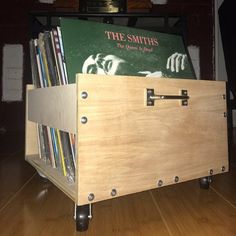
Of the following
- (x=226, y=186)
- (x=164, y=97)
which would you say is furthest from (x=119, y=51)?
(x=226, y=186)

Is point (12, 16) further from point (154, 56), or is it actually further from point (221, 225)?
point (221, 225)

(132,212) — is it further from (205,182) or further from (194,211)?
(205,182)

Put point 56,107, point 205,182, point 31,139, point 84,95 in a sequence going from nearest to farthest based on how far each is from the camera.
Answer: point 84,95
point 56,107
point 205,182
point 31,139

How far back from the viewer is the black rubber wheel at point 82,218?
441 millimetres

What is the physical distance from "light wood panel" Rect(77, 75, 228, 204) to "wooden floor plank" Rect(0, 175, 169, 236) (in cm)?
7

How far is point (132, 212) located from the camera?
525 millimetres

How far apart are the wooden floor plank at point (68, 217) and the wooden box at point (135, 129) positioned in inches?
2.8

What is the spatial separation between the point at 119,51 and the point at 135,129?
24 centimetres

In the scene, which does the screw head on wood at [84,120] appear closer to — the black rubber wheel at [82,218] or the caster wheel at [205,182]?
the black rubber wheel at [82,218]

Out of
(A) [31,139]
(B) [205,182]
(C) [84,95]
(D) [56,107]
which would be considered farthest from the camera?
(A) [31,139]

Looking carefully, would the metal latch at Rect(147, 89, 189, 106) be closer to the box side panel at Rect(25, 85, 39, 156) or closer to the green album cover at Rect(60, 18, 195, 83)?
the green album cover at Rect(60, 18, 195, 83)

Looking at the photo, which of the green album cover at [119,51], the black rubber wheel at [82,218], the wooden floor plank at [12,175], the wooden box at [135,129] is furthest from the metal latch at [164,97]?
the wooden floor plank at [12,175]

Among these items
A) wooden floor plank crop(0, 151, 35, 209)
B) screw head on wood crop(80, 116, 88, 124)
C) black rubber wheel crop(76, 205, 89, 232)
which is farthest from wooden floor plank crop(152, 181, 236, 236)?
wooden floor plank crop(0, 151, 35, 209)

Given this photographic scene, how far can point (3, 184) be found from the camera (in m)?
0.72
